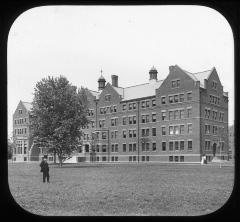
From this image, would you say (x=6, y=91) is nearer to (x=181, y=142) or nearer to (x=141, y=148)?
(x=181, y=142)

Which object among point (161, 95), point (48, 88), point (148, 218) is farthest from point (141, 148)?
point (148, 218)

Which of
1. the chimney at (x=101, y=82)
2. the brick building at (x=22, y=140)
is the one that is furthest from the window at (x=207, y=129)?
the brick building at (x=22, y=140)

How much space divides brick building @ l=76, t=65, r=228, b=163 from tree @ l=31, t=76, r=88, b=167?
14550mm

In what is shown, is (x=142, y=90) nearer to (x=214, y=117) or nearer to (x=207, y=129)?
(x=214, y=117)

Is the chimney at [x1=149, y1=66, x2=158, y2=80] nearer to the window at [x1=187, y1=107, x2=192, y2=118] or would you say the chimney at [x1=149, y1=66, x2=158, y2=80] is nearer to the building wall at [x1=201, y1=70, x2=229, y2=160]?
the building wall at [x1=201, y1=70, x2=229, y2=160]

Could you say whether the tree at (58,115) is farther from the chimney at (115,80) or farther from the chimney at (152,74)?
the chimney at (115,80)

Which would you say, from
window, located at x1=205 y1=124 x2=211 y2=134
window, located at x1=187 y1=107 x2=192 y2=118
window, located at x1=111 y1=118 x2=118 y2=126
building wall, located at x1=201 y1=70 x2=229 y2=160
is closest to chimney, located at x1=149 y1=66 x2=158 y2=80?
window, located at x1=111 y1=118 x2=118 y2=126

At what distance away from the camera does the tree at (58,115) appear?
2830cm

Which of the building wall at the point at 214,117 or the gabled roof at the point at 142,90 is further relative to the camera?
the gabled roof at the point at 142,90

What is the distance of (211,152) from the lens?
1598 inches

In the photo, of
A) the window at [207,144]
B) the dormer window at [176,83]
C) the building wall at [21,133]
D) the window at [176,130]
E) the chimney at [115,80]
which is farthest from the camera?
the building wall at [21,133]

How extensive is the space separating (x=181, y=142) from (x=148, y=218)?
37.7m

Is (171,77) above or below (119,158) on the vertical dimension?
above

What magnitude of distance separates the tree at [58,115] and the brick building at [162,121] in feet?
47.7
